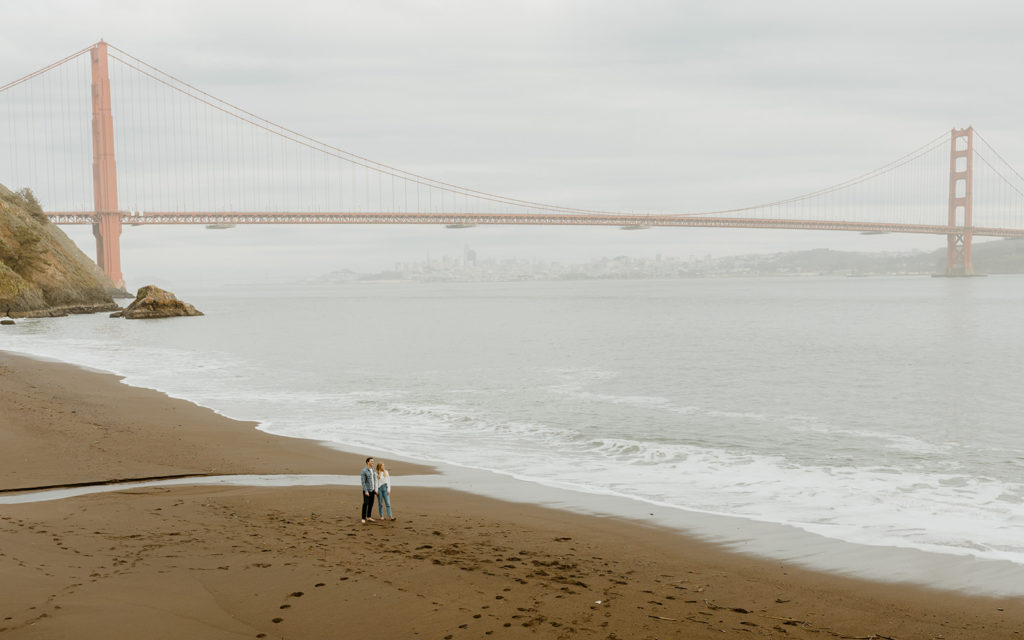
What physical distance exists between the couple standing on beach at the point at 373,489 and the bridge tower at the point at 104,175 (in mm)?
85483

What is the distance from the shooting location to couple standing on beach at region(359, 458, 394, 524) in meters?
9.31

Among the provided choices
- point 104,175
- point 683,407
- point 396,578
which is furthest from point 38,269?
point 396,578

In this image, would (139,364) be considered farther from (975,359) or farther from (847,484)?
(975,359)

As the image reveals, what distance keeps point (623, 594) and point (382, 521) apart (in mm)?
3604

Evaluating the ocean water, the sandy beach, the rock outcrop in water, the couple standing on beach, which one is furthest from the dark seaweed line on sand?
the rock outcrop in water

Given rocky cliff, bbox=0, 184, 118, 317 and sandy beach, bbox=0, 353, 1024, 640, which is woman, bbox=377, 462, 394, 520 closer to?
sandy beach, bbox=0, 353, 1024, 640

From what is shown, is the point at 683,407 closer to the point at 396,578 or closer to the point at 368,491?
the point at 368,491

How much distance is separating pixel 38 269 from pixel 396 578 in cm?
6804

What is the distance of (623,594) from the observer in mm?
6926

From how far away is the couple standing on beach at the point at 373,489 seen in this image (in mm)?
9312

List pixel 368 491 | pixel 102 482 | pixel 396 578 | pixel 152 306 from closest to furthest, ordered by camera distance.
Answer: pixel 396 578
pixel 368 491
pixel 102 482
pixel 152 306

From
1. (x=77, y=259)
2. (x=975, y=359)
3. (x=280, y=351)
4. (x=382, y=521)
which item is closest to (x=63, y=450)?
(x=382, y=521)

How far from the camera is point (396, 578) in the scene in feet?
23.6

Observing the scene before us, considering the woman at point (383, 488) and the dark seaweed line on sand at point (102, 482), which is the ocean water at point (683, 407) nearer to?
the woman at point (383, 488)
